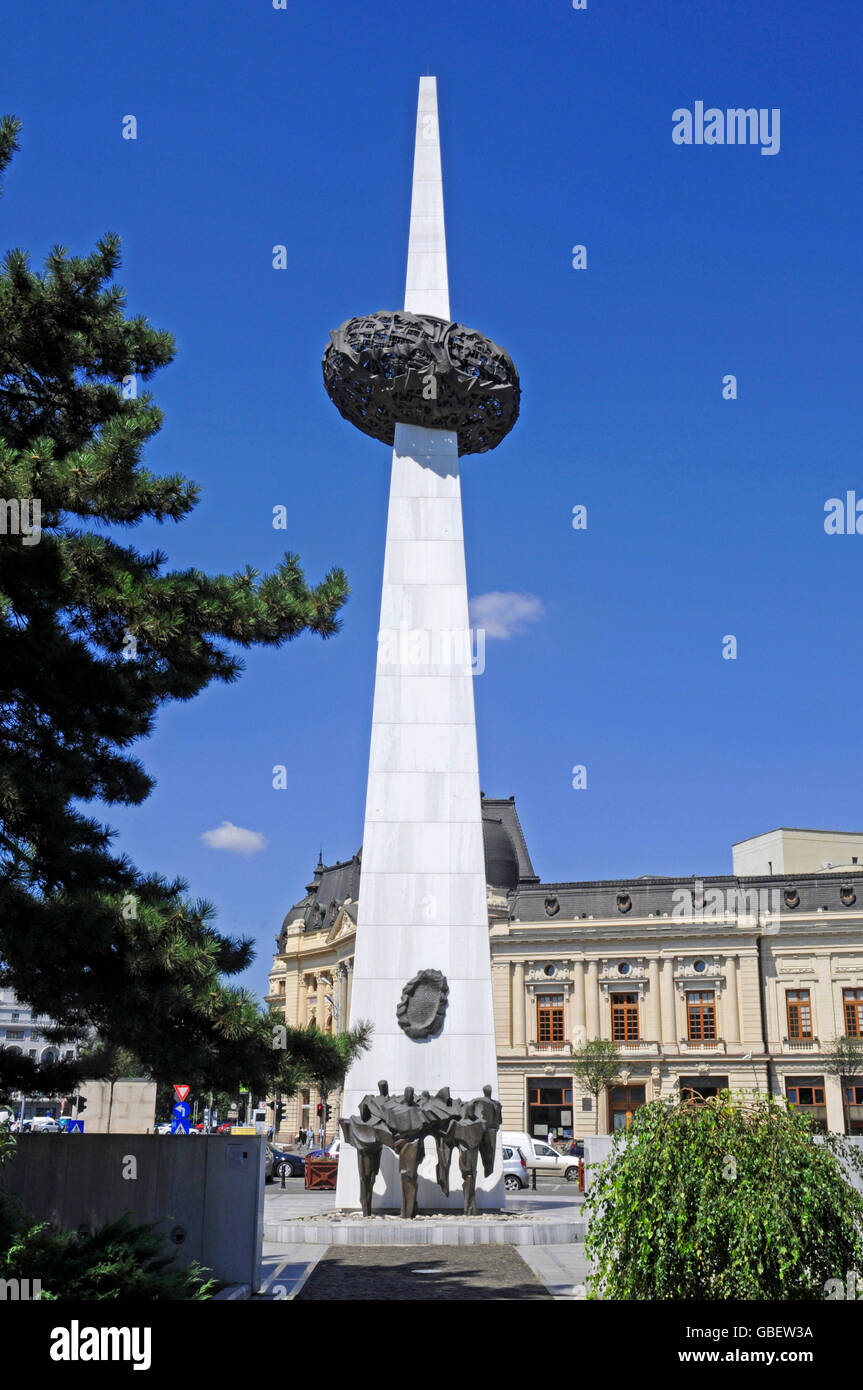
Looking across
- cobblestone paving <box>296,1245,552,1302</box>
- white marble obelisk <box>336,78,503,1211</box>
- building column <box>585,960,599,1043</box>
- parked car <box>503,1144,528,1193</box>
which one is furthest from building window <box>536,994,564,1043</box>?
cobblestone paving <box>296,1245,552,1302</box>

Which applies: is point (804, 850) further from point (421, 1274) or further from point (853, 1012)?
point (421, 1274)

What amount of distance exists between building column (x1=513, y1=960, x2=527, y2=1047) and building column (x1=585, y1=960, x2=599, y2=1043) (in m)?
3.42

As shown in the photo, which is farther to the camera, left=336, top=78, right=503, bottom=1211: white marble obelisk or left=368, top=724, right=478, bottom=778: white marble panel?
left=368, top=724, right=478, bottom=778: white marble panel

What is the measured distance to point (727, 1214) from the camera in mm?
8188

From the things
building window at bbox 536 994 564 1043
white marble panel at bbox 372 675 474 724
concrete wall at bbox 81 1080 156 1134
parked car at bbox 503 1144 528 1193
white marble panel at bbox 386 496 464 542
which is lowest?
parked car at bbox 503 1144 528 1193

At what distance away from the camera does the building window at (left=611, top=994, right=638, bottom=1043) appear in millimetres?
63556

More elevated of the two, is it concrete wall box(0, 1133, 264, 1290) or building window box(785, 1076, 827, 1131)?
concrete wall box(0, 1133, 264, 1290)

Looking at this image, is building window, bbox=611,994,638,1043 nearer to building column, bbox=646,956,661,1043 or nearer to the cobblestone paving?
building column, bbox=646,956,661,1043

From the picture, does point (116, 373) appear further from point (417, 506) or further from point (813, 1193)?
point (417, 506)

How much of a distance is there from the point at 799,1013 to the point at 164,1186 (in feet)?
178

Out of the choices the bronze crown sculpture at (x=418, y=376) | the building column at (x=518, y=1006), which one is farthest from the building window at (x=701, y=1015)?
the bronze crown sculpture at (x=418, y=376)

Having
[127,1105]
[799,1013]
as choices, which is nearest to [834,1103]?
[799,1013]

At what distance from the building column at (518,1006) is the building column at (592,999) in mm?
3421

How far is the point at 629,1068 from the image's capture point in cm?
6247
